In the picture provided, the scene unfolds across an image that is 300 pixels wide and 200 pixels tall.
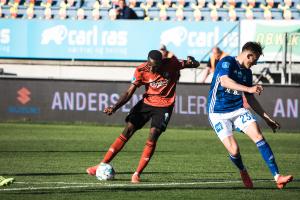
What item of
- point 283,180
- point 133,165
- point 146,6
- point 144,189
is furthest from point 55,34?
point 283,180

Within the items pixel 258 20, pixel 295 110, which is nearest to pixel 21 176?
pixel 295 110

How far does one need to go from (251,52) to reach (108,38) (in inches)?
726

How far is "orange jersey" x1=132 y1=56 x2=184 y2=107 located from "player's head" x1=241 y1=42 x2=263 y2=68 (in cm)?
173

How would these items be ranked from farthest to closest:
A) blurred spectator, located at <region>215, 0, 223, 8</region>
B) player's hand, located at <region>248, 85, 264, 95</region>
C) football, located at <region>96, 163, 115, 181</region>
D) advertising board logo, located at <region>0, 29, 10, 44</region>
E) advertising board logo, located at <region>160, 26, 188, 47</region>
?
advertising board logo, located at <region>0, 29, 10, 44</region>
blurred spectator, located at <region>215, 0, 223, 8</region>
advertising board logo, located at <region>160, 26, 188, 47</region>
football, located at <region>96, 163, 115, 181</region>
player's hand, located at <region>248, 85, 264, 95</region>

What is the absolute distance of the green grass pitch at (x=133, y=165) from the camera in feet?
37.0

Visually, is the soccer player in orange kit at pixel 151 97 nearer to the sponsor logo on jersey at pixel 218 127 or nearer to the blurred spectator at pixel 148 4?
the sponsor logo on jersey at pixel 218 127

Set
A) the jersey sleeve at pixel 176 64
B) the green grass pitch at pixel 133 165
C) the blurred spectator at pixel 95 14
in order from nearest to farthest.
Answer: the green grass pitch at pixel 133 165 < the jersey sleeve at pixel 176 64 < the blurred spectator at pixel 95 14

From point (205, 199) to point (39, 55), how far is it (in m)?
20.6

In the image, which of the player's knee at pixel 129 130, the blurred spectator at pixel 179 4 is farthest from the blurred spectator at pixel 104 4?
the player's knee at pixel 129 130

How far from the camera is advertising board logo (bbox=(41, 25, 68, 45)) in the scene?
30266mm

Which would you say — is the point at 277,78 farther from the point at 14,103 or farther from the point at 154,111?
the point at 154,111

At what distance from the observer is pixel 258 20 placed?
89.8 feet

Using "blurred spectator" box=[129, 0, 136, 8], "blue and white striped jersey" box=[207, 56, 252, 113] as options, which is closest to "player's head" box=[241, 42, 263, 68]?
"blue and white striped jersey" box=[207, 56, 252, 113]

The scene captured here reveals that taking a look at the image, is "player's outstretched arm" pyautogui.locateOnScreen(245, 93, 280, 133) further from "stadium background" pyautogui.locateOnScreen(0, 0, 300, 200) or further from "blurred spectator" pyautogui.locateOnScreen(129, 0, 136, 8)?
"blurred spectator" pyautogui.locateOnScreen(129, 0, 136, 8)
